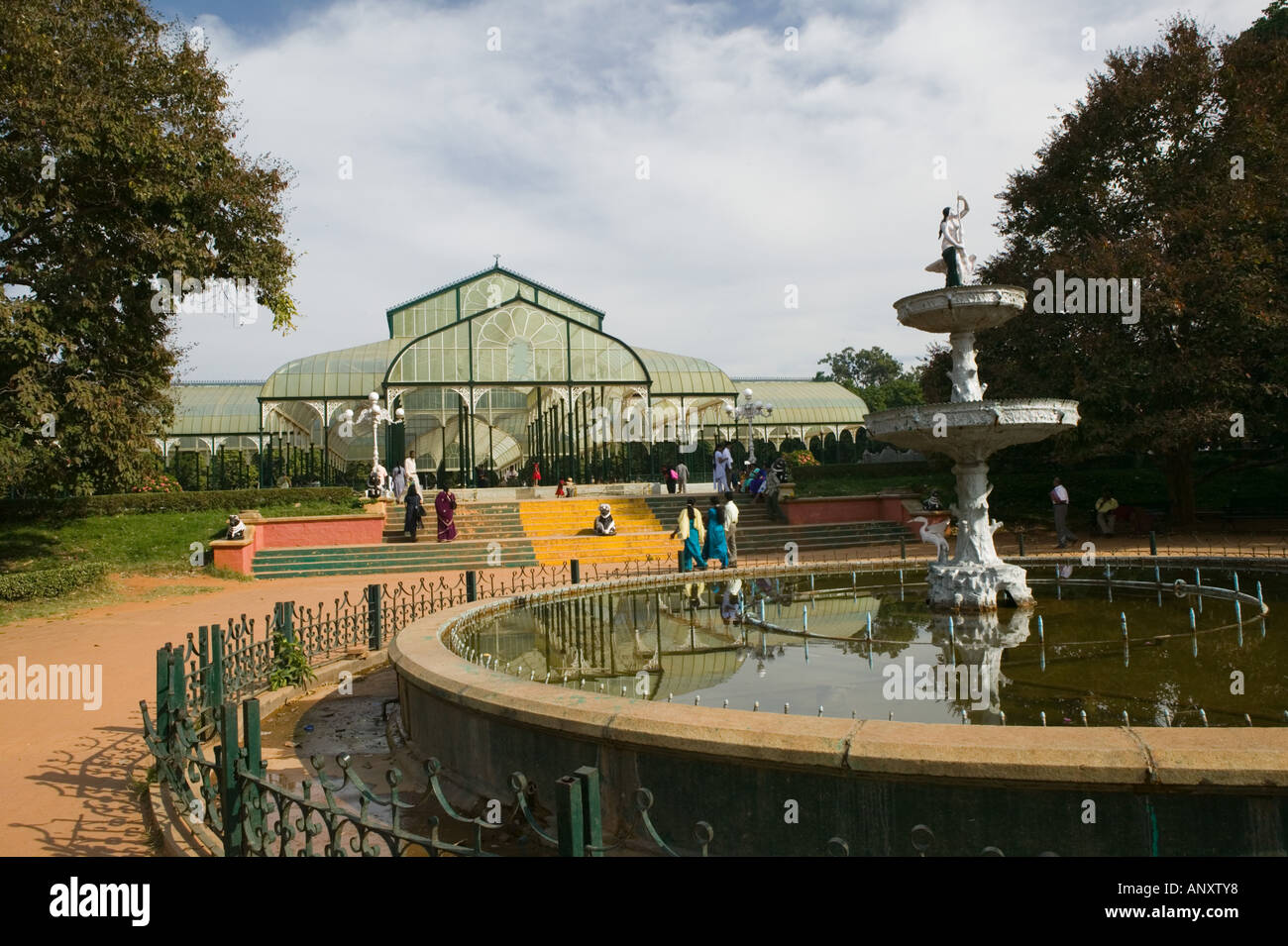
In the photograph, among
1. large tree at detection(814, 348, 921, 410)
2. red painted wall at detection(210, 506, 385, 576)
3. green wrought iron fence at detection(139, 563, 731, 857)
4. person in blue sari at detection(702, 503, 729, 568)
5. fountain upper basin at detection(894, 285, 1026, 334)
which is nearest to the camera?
green wrought iron fence at detection(139, 563, 731, 857)

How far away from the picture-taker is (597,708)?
14.4ft

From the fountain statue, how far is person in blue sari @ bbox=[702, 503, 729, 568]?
4.98 metres

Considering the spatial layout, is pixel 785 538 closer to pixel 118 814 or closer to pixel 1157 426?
pixel 1157 426

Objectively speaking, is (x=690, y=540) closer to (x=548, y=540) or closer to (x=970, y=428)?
(x=970, y=428)

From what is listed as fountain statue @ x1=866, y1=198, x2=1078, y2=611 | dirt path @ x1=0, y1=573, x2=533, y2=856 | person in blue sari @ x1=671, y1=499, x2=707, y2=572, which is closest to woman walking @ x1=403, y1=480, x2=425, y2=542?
dirt path @ x1=0, y1=573, x2=533, y2=856

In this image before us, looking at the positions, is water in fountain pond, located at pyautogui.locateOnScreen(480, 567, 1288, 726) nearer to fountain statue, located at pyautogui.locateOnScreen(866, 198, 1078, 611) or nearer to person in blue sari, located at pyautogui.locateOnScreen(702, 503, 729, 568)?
fountain statue, located at pyautogui.locateOnScreen(866, 198, 1078, 611)

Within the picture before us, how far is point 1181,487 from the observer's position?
21.4m

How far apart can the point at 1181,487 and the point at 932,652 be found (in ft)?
57.4

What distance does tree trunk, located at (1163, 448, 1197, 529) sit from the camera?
21.2m

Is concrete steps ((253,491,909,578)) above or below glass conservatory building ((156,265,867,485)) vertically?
below

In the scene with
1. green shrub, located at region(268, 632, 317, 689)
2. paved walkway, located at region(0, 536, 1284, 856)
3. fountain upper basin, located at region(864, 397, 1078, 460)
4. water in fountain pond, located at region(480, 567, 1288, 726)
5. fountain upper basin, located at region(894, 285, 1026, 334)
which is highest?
fountain upper basin, located at region(894, 285, 1026, 334)

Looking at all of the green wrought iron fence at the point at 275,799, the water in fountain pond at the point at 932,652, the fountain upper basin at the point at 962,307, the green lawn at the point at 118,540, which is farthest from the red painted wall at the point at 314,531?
the fountain upper basin at the point at 962,307
